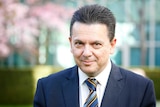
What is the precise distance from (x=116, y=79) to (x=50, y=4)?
1822 centimetres

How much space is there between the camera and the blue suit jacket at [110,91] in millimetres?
3699

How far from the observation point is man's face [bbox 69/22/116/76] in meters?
A: 3.51

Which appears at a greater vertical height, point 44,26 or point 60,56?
point 44,26

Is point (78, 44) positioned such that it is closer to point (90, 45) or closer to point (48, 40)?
point (90, 45)

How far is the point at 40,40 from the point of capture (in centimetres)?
2242

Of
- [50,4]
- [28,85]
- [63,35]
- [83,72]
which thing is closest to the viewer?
[83,72]

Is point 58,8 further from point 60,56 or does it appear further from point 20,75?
point 20,75

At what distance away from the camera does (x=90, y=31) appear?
3529 mm

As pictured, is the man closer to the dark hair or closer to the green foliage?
the dark hair

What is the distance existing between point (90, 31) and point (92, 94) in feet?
1.49

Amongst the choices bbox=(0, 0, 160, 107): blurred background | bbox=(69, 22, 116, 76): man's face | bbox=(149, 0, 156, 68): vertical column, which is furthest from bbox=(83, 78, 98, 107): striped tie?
bbox=(149, 0, 156, 68): vertical column

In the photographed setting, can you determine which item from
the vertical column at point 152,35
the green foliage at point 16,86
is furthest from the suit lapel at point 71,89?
the vertical column at point 152,35

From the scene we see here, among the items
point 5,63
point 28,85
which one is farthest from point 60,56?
point 28,85

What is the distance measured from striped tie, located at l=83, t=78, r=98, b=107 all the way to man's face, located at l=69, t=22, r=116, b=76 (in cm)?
11
